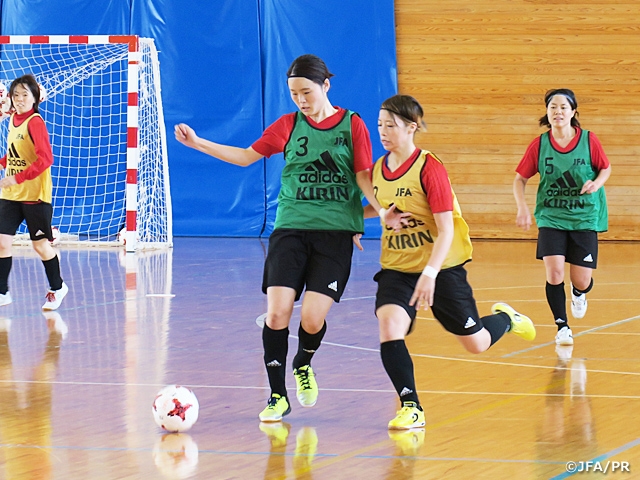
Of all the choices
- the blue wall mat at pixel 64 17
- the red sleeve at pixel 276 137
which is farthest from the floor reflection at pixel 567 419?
the blue wall mat at pixel 64 17

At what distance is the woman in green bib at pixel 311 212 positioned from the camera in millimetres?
4363

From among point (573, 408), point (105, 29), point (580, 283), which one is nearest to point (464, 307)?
point (573, 408)

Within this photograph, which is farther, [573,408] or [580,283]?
[580,283]

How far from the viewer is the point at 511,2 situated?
13961 mm

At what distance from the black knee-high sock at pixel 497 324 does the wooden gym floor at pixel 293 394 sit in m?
0.27

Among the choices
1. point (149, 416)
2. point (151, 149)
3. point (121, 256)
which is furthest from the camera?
point (151, 149)

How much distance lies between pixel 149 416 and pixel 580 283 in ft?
11.1

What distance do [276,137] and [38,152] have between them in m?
3.46

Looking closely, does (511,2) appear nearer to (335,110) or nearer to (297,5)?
(297,5)

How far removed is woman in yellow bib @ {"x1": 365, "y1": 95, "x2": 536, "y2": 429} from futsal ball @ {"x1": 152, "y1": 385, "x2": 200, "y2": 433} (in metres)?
0.79

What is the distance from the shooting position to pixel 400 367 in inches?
165

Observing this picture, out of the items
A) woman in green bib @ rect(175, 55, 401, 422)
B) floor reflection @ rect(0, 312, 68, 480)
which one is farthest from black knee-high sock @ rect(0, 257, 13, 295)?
woman in green bib @ rect(175, 55, 401, 422)

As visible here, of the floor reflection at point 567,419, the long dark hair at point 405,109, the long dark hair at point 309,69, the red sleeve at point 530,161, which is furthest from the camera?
the red sleeve at point 530,161

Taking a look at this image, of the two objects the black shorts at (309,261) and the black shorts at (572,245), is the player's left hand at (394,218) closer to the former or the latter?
the black shorts at (309,261)
